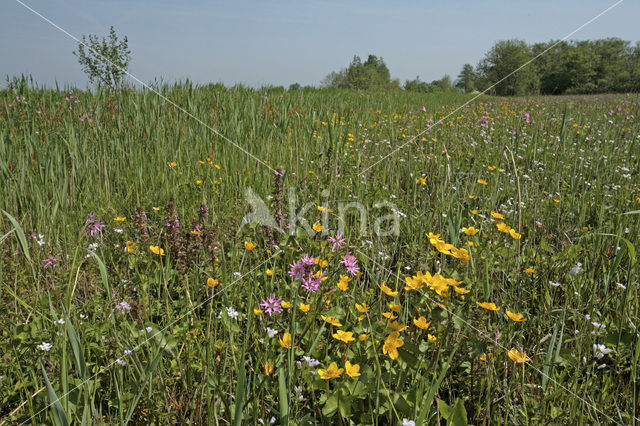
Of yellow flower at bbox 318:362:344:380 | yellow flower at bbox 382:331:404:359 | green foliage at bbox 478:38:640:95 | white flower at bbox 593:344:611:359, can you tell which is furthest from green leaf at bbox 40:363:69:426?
green foliage at bbox 478:38:640:95

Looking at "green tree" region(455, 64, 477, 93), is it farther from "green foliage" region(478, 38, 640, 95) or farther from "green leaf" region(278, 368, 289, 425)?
"green leaf" region(278, 368, 289, 425)

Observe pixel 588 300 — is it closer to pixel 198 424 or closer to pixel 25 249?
pixel 198 424

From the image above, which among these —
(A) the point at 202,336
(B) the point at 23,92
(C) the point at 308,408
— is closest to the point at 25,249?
(A) the point at 202,336

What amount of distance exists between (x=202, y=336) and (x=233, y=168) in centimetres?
192

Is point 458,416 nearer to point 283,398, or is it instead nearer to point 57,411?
point 283,398

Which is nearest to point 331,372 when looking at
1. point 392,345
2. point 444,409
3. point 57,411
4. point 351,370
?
point 351,370

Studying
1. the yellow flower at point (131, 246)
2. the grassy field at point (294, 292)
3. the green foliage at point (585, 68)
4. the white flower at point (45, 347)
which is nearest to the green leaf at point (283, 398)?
the grassy field at point (294, 292)

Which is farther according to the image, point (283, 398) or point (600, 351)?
point (600, 351)

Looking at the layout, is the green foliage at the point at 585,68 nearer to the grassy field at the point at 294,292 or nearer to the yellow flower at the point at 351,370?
the grassy field at the point at 294,292

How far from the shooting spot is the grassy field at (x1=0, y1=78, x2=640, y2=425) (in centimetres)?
125

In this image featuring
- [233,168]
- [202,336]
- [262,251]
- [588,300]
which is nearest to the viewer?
[202,336]

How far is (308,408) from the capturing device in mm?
1312

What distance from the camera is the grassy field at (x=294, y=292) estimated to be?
49.3 inches

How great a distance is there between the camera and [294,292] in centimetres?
163
